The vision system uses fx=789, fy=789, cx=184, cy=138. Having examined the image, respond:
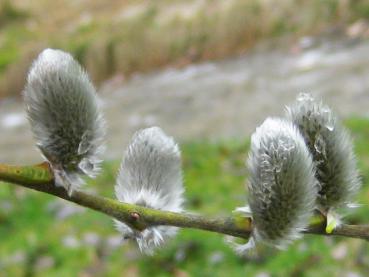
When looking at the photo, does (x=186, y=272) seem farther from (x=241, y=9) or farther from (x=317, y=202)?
(x=241, y=9)

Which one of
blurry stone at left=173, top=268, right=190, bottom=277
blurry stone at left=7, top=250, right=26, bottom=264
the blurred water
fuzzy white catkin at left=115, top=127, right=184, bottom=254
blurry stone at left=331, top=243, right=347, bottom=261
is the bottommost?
fuzzy white catkin at left=115, top=127, right=184, bottom=254

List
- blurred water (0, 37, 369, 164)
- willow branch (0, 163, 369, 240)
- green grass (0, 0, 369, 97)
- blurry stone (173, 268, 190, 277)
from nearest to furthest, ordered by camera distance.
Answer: willow branch (0, 163, 369, 240) → blurry stone (173, 268, 190, 277) → blurred water (0, 37, 369, 164) → green grass (0, 0, 369, 97)

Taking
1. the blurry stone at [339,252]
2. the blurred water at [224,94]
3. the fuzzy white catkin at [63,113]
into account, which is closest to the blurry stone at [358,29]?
the blurred water at [224,94]

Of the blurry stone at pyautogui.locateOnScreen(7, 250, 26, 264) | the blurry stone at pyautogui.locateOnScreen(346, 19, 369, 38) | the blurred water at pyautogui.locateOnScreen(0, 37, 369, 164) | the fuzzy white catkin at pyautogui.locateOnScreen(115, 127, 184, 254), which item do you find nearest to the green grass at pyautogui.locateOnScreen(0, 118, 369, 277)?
the blurry stone at pyautogui.locateOnScreen(7, 250, 26, 264)

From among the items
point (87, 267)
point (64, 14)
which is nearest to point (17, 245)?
point (87, 267)

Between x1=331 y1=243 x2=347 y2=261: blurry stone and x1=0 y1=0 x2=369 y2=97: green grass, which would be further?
x1=0 y1=0 x2=369 y2=97: green grass

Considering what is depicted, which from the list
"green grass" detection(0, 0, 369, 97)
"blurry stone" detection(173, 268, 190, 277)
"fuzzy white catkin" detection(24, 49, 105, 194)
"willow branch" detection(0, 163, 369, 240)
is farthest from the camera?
"green grass" detection(0, 0, 369, 97)

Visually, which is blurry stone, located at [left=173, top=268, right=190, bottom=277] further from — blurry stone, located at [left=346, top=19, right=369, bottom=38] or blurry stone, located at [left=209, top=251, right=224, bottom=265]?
blurry stone, located at [left=346, top=19, right=369, bottom=38]

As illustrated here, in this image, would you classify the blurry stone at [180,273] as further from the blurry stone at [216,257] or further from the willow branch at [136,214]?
the willow branch at [136,214]

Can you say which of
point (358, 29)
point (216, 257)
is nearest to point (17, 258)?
point (216, 257)
